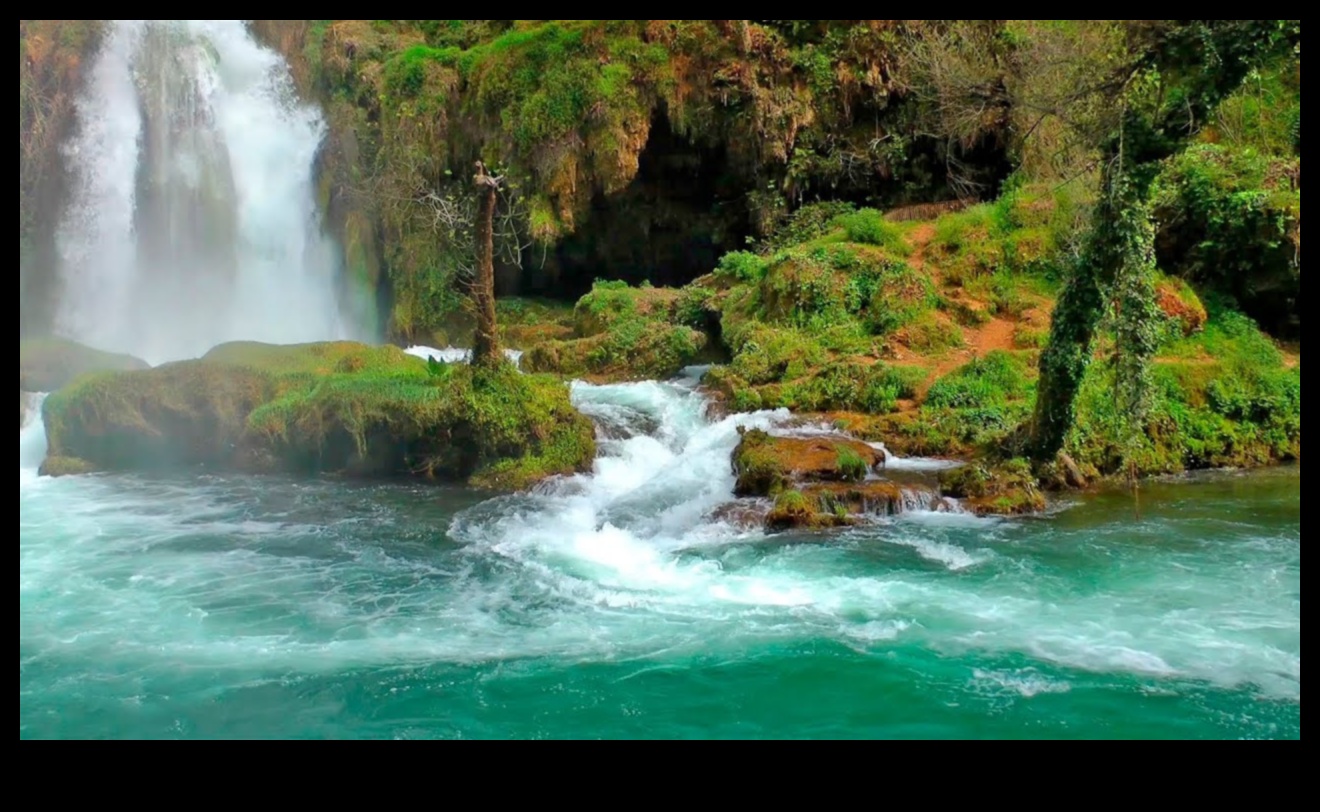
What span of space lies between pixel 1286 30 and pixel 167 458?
48.3ft

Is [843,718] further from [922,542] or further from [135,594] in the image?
[135,594]

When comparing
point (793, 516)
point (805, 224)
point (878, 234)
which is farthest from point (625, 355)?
point (793, 516)

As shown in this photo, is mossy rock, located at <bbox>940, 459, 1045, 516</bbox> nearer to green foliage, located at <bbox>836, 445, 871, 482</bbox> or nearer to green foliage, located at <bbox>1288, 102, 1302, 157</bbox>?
green foliage, located at <bbox>836, 445, 871, 482</bbox>

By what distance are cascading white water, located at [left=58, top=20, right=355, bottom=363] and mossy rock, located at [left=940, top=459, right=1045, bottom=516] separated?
1582 centimetres

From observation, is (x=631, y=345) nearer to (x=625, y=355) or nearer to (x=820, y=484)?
(x=625, y=355)

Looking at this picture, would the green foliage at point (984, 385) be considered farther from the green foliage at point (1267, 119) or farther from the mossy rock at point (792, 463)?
the green foliage at point (1267, 119)

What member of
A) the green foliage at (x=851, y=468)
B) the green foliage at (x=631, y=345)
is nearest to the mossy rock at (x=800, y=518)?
the green foliage at (x=851, y=468)

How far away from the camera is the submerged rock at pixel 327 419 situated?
43.3ft

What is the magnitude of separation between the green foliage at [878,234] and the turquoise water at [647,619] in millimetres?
7695

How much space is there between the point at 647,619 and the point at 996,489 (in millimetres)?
5147

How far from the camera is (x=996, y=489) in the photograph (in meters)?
11.5

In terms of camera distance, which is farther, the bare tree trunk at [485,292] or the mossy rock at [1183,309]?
the mossy rock at [1183,309]

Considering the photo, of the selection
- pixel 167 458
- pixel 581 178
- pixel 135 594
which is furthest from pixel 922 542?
pixel 581 178

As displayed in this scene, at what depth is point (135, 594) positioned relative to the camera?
9117 millimetres
